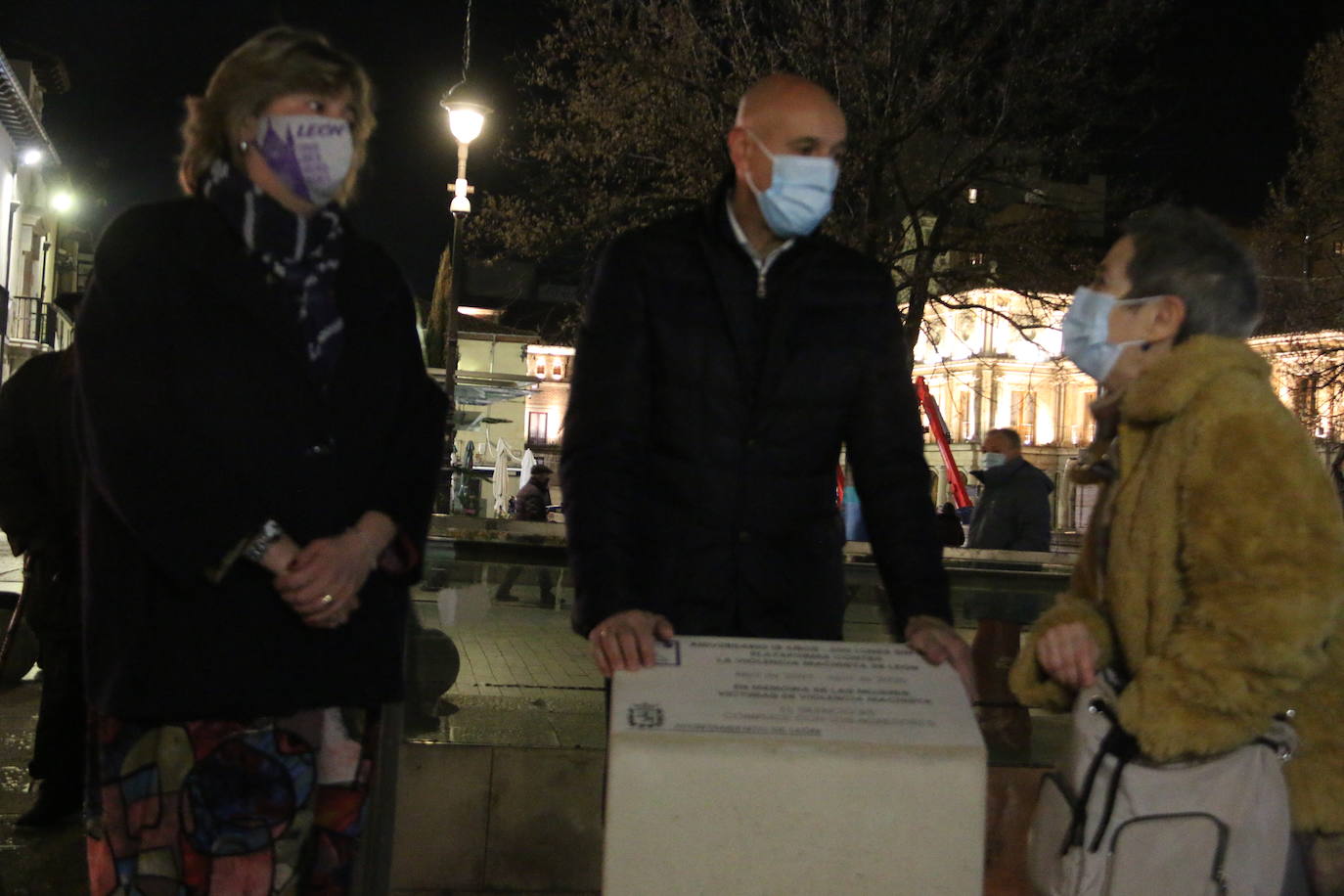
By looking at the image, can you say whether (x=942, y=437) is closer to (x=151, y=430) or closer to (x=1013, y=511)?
(x=1013, y=511)

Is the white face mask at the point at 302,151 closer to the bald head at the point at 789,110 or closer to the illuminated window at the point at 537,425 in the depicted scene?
the bald head at the point at 789,110

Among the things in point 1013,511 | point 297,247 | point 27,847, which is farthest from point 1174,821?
point 1013,511

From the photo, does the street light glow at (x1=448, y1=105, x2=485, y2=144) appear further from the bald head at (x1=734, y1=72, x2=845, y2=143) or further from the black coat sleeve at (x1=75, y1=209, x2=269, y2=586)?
the black coat sleeve at (x1=75, y1=209, x2=269, y2=586)

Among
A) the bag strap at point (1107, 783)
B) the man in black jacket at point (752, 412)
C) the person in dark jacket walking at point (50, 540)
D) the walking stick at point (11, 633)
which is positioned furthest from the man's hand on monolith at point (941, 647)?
the walking stick at point (11, 633)

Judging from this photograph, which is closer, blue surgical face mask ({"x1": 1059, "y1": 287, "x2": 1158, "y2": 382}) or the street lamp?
blue surgical face mask ({"x1": 1059, "y1": 287, "x2": 1158, "y2": 382})

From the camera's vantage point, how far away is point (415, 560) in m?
2.68

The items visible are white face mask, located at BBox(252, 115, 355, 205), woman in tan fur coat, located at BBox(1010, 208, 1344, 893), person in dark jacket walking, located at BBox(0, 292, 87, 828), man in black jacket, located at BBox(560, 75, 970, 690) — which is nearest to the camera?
woman in tan fur coat, located at BBox(1010, 208, 1344, 893)

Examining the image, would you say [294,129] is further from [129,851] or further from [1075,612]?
[1075,612]

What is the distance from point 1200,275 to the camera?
2877mm

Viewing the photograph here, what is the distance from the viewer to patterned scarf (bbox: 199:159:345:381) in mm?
2549

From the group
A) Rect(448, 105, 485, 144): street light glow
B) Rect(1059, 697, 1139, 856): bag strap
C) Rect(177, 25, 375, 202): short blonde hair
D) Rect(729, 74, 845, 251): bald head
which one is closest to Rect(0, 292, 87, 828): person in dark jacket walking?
Rect(177, 25, 375, 202): short blonde hair

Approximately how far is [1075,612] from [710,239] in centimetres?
109

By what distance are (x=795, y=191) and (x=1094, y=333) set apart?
70 cm

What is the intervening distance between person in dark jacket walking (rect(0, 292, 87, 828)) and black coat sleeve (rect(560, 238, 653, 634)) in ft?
11.0
